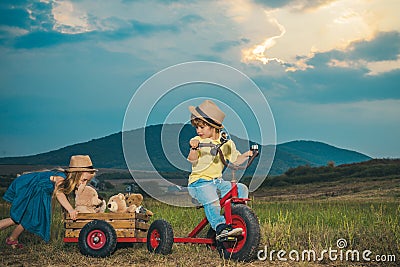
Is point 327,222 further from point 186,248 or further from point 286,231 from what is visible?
point 186,248

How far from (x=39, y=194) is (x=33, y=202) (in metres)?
0.12

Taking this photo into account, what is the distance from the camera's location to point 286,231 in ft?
21.6

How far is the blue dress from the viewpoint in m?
6.48

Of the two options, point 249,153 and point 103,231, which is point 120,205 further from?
point 249,153

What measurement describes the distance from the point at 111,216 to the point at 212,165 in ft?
4.38

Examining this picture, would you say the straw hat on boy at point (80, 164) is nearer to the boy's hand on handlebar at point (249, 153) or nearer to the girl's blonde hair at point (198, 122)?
the girl's blonde hair at point (198, 122)

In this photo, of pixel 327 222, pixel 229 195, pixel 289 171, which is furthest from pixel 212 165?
pixel 289 171

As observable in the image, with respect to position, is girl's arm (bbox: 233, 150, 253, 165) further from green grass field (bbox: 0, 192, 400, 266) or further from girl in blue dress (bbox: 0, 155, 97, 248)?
girl in blue dress (bbox: 0, 155, 97, 248)

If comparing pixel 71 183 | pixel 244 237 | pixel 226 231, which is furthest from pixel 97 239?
pixel 244 237

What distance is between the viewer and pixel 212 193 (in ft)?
18.2

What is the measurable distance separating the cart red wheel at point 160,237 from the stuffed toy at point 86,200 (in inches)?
32.6

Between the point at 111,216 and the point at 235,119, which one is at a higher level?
the point at 235,119

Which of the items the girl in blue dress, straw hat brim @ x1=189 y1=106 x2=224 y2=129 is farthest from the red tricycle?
the girl in blue dress

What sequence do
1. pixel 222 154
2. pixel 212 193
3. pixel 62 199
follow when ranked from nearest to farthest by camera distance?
pixel 222 154 → pixel 212 193 → pixel 62 199
